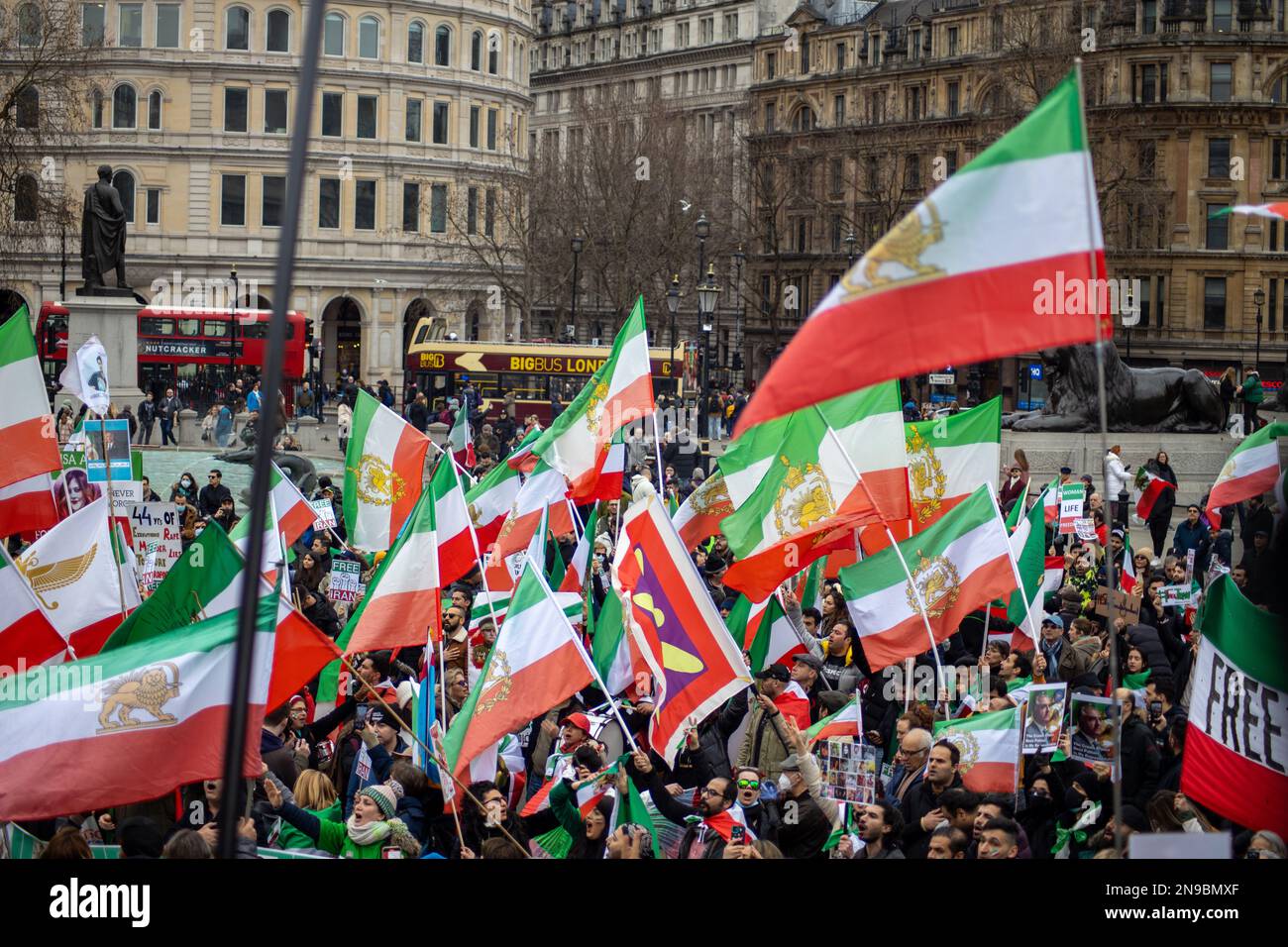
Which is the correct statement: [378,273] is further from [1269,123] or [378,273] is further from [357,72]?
[1269,123]

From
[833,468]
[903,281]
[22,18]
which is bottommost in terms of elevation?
[833,468]

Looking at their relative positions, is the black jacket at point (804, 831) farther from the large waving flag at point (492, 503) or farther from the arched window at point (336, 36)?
the arched window at point (336, 36)

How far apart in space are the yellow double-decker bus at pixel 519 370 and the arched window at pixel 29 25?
42.3 feet

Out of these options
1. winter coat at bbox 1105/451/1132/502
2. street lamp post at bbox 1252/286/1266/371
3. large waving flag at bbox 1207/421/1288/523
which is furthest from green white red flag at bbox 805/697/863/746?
street lamp post at bbox 1252/286/1266/371

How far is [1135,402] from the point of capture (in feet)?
94.7

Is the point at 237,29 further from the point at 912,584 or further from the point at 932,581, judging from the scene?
the point at 912,584

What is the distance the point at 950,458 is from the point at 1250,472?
2326 millimetres

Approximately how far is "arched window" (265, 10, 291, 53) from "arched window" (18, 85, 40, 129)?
91.8 feet

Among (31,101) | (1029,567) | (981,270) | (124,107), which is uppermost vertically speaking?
(124,107)

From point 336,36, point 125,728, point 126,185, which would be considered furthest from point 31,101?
point 125,728

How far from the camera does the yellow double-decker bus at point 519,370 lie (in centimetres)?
4816

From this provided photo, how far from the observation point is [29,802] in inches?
268

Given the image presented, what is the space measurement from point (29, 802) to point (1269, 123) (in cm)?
6212
